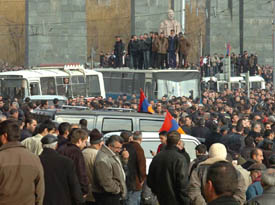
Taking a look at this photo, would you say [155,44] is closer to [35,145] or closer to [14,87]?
[14,87]

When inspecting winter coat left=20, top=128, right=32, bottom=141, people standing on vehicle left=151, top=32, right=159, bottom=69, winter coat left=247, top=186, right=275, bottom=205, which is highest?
people standing on vehicle left=151, top=32, right=159, bottom=69

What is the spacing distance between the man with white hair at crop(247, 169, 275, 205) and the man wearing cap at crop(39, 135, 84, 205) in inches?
76.7

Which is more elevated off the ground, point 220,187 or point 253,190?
point 220,187

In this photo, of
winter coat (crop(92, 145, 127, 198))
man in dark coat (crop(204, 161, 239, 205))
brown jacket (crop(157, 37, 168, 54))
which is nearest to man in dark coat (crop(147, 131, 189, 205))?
winter coat (crop(92, 145, 127, 198))

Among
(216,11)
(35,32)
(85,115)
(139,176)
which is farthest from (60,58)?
(139,176)

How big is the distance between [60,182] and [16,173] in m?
1.13

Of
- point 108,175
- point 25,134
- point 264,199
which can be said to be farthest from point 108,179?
point 25,134

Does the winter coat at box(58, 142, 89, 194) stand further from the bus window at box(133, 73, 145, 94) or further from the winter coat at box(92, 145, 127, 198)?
the bus window at box(133, 73, 145, 94)

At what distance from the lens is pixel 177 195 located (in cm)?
883

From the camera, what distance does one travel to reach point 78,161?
8.90 metres

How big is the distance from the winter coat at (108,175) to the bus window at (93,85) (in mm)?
21451

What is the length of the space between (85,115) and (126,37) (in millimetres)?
65570

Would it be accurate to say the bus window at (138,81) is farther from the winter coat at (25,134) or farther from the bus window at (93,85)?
the winter coat at (25,134)

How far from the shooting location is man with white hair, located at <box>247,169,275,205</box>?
6473 millimetres
